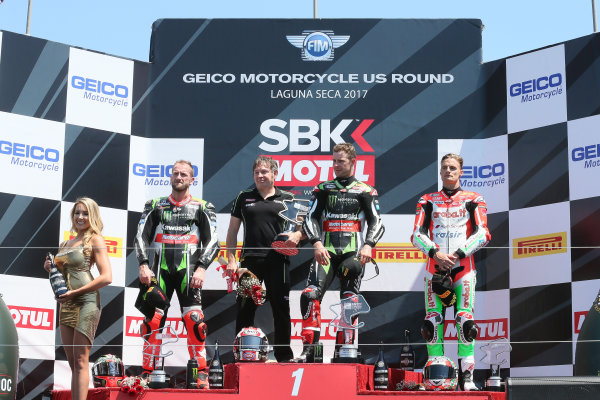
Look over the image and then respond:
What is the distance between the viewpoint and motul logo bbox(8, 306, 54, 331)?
724 cm

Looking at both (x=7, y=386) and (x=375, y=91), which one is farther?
(x=375, y=91)

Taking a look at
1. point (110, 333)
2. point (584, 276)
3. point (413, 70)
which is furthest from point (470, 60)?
point (110, 333)

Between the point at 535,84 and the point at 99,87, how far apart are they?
11.6 ft

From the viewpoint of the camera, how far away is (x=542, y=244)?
7512mm

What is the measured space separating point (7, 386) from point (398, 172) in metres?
3.51

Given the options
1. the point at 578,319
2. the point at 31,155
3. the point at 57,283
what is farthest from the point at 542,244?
the point at 31,155

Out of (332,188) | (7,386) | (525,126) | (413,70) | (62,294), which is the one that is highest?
(413,70)

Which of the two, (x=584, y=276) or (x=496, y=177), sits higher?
(x=496, y=177)

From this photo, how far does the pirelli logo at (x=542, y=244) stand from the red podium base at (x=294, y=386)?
208 centimetres

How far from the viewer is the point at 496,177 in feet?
25.6

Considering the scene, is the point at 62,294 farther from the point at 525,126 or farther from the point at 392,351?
the point at 525,126

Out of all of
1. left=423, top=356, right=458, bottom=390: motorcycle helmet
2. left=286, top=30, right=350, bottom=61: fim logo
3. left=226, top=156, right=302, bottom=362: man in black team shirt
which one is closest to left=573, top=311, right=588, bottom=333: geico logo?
left=423, top=356, right=458, bottom=390: motorcycle helmet

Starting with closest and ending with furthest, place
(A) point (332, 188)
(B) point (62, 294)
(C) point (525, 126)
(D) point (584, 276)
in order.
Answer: (B) point (62, 294) → (A) point (332, 188) → (D) point (584, 276) → (C) point (525, 126)

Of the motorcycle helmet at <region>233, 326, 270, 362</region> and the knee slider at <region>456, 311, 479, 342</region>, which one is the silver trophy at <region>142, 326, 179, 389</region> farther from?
the knee slider at <region>456, 311, 479, 342</region>
